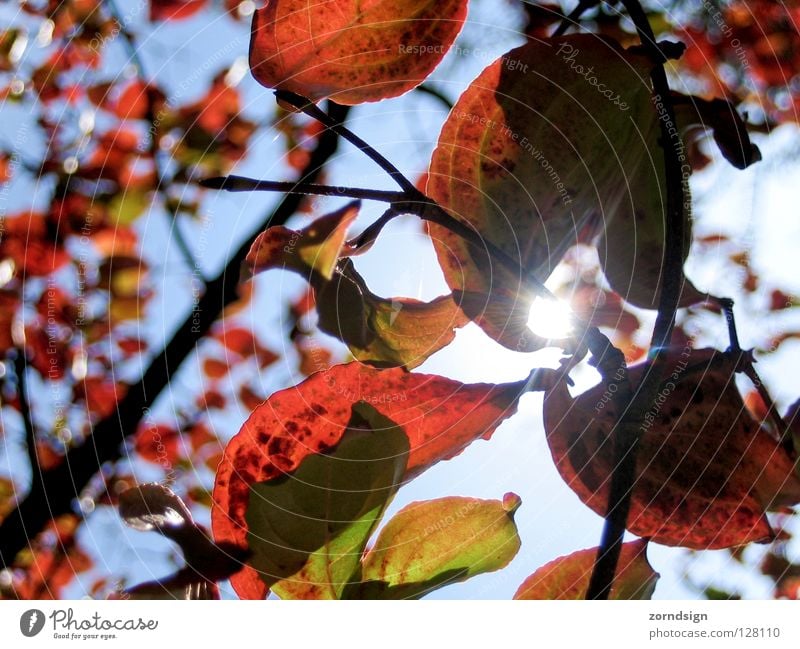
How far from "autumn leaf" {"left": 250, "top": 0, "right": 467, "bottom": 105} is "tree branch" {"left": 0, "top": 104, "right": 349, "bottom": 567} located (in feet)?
0.67

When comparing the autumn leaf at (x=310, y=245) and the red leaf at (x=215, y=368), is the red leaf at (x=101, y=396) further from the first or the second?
the autumn leaf at (x=310, y=245)

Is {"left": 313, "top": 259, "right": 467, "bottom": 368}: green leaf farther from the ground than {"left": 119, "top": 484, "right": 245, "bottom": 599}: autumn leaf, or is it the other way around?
{"left": 313, "top": 259, "right": 467, "bottom": 368}: green leaf

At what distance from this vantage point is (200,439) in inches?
24.0

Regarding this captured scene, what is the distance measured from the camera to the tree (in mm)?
472

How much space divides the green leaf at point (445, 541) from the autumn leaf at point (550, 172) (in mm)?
151

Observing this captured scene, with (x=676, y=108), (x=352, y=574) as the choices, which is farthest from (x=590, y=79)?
(x=352, y=574)

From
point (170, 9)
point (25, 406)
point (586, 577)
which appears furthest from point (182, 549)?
point (170, 9)

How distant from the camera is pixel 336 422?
1.64ft

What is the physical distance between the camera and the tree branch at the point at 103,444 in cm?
57
